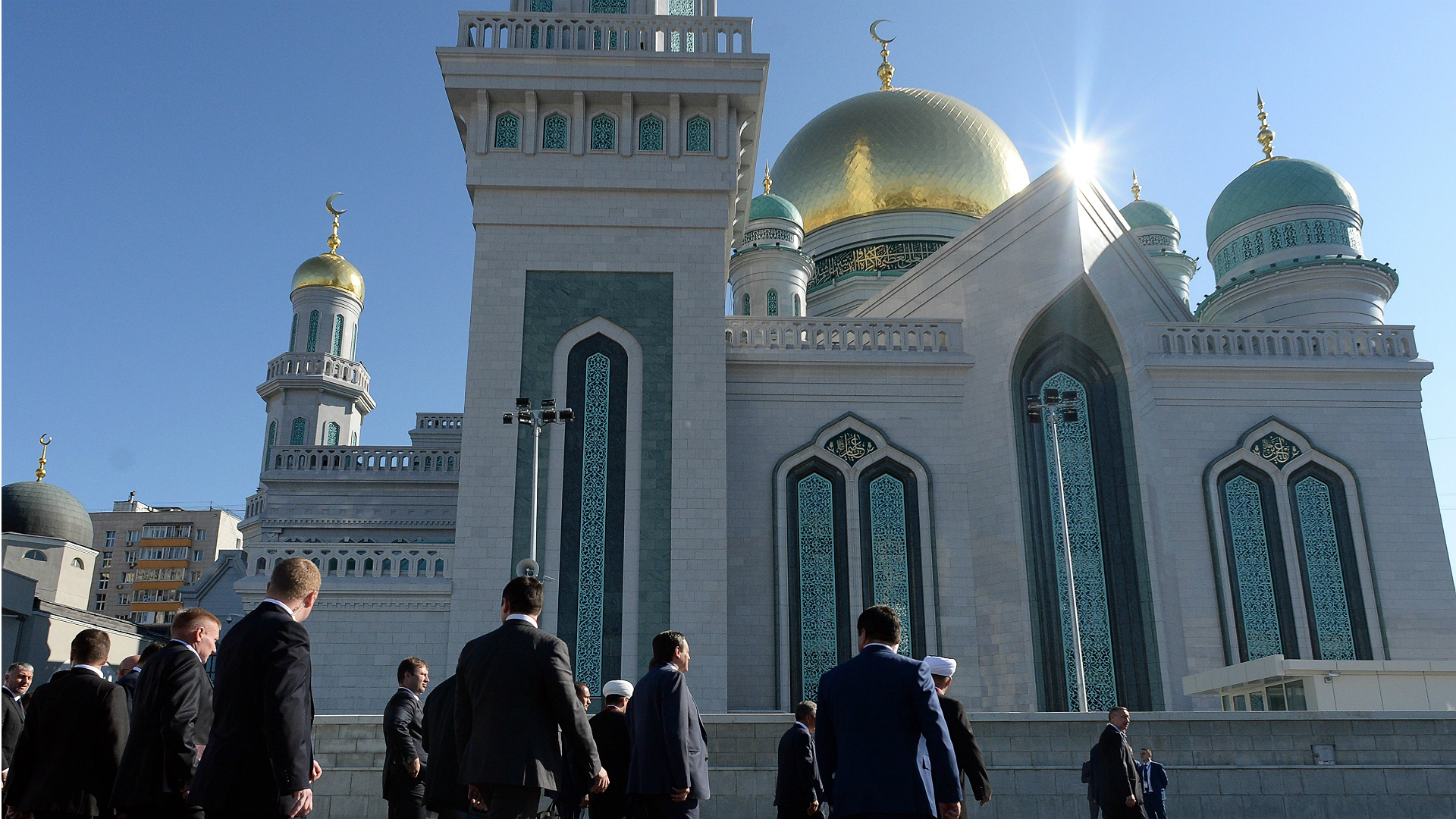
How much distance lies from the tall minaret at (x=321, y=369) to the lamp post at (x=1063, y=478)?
13.0 m

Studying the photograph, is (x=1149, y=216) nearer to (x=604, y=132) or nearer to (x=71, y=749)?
(x=604, y=132)

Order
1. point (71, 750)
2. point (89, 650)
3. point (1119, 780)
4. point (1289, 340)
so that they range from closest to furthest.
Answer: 1. point (71, 750)
2. point (89, 650)
3. point (1119, 780)
4. point (1289, 340)

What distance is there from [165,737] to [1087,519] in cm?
1311

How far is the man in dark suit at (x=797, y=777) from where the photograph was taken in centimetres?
597

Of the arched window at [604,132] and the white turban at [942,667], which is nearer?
the white turban at [942,667]

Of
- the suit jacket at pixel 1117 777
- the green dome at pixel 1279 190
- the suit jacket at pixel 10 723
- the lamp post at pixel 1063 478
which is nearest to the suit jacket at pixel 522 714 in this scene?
the suit jacket at pixel 10 723

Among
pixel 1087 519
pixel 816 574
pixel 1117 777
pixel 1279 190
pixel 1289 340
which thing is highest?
pixel 1279 190

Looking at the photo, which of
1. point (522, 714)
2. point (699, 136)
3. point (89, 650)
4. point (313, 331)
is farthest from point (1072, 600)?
point (313, 331)

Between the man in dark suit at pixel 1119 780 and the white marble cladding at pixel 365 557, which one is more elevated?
the white marble cladding at pixel 365 557

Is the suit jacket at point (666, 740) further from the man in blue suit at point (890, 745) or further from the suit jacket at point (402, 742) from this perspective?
the suit jacket at point (402, 742)

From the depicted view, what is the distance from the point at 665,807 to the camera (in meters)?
5.17

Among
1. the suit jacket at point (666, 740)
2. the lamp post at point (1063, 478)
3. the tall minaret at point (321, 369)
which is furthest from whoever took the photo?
A: the tall minaret at point (321, 369)

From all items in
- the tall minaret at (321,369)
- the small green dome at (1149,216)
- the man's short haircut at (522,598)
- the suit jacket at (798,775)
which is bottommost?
the suit jacket at (798,775)

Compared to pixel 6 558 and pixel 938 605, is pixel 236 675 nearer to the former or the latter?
pixel 938 605
